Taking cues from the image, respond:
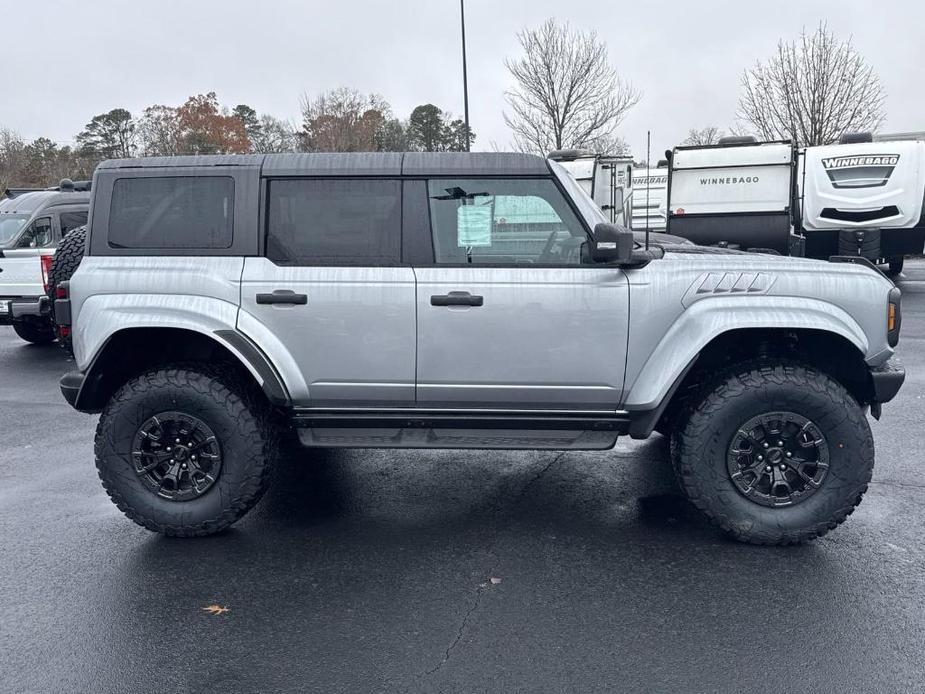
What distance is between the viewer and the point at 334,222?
4402 mm

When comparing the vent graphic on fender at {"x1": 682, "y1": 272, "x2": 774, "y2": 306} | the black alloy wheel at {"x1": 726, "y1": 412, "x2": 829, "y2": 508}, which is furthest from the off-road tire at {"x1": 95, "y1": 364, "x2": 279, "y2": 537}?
the black alloy wheel at {"x1": 726, "y1": 412, "x2": 829, "y2": 508}

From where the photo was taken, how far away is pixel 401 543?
445cm

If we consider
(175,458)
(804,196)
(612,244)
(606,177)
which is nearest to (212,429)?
(175,458)

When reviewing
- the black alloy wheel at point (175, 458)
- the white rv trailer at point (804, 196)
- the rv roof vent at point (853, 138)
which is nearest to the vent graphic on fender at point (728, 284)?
the black alloy wheel at point (175, 458)

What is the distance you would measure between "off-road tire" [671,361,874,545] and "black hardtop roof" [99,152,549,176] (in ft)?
4.96

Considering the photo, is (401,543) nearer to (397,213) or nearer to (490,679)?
(490,679)

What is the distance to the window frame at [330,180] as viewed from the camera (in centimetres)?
435

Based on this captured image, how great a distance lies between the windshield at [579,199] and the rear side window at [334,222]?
0.84 metres

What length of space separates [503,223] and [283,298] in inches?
46.9

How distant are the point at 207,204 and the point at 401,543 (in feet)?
6.75

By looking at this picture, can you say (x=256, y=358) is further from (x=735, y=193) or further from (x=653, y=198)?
(x=653, y=198)

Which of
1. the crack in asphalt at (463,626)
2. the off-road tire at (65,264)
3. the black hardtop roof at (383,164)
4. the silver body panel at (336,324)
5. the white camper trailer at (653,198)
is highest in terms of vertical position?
the white camper trailer at (653,198)

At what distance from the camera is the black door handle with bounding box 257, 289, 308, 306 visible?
14.1 feet

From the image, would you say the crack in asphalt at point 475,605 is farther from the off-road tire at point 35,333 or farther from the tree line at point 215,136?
the tree line at point 215,136
